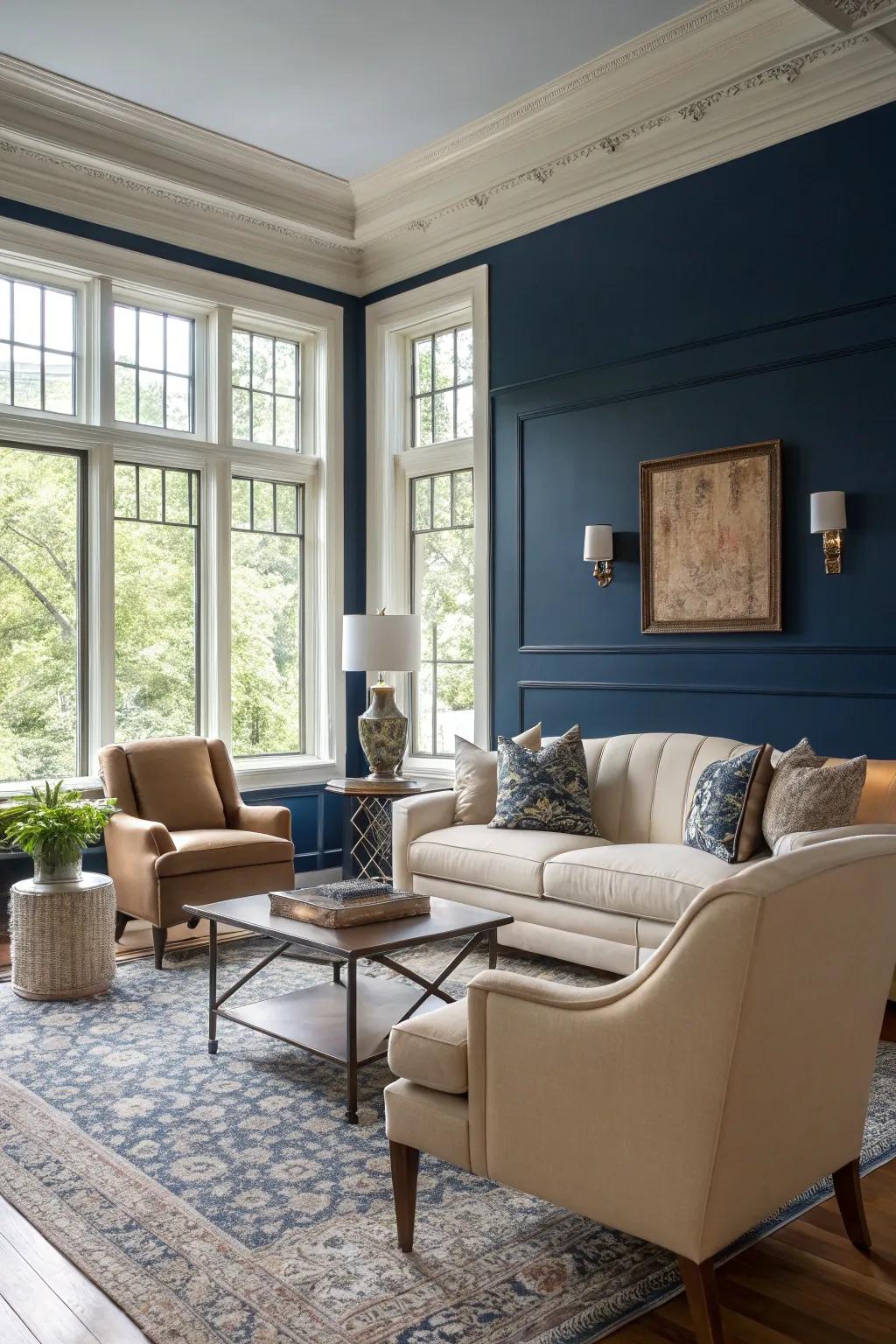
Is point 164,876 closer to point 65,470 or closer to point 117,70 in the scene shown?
point 65,470

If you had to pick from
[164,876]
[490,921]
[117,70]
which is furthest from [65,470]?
[490,921]

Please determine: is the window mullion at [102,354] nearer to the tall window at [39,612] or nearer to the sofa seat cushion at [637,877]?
the tall window at [39,612]

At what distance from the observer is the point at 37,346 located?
5.50 meters

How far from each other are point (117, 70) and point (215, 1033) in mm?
4130

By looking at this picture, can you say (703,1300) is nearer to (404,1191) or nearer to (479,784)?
(404,1191)

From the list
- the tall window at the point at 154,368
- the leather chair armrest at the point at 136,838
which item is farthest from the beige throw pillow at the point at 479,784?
the tall window at the point at 154,368

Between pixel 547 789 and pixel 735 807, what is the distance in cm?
A: 99

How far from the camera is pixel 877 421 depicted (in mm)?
4395

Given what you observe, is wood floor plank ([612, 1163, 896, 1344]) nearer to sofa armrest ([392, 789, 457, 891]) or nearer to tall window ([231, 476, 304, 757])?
sofa armrest ([392, 789, 457, 891])

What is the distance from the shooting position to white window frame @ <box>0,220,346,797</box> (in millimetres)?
5555

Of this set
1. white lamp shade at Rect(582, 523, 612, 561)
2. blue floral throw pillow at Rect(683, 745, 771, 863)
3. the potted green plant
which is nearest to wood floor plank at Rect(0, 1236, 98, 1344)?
the potted green plant

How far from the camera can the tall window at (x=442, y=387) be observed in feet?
20.8

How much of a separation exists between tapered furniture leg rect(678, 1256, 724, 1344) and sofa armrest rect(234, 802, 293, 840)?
3.57 metres

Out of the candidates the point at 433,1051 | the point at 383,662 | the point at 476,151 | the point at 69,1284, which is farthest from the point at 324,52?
the point at 69,1284
